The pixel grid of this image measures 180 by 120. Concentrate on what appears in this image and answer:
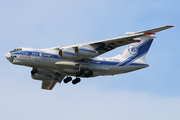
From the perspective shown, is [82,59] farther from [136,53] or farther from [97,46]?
[136,53]

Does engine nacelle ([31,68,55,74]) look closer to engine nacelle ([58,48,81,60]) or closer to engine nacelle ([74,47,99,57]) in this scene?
engine nacelle ([58,48,81,60])

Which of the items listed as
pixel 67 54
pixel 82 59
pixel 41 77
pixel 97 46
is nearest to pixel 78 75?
pixel 82 59

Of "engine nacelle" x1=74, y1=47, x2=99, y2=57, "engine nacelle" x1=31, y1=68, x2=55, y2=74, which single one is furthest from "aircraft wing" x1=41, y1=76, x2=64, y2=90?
"engine nacelle" x1=74, y1=47, x2=99, y2=57

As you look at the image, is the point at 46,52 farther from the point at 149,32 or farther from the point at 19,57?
the point at 149,32

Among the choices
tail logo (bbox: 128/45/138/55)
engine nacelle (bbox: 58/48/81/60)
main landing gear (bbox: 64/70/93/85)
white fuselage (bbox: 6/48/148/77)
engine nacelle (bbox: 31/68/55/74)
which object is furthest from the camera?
tail logo (bbox: 128/45/138/55)

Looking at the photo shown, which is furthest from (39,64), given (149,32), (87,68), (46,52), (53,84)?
(149,32)

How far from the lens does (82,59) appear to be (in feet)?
53.3

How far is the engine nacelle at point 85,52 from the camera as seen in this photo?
1516 cm

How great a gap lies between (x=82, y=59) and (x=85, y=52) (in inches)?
41.3

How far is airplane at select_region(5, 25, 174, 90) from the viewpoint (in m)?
15.0

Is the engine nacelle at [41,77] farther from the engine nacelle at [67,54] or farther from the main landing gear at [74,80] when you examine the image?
the engine nacelle at [67,54]

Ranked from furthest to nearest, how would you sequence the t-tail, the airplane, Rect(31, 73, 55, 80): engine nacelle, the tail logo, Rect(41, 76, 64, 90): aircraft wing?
Rect(41, 76, 64, 90): aircraft wing → the tail logo → the t-tail → Rect(31, 73, 55, 80): engine nacelle → the airplane

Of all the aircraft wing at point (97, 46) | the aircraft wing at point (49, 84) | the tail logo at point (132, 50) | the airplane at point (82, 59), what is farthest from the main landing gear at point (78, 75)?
the tail logo at point (132, 50)

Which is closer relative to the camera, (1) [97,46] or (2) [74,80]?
(1) [97,46]
